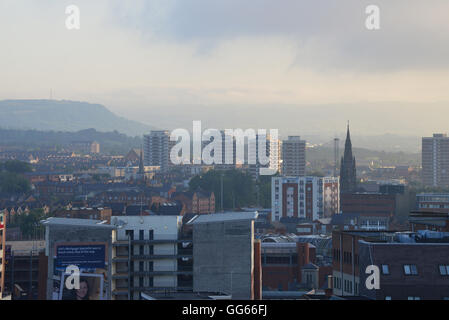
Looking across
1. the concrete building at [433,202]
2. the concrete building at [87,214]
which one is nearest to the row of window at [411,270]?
the concrete building at [87,214]

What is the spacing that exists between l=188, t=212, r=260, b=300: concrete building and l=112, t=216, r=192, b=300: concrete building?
438mm

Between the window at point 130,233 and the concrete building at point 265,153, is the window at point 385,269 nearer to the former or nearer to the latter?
the window at point 130,233

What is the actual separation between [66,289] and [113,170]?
143 meters

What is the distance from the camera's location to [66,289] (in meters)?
19.9

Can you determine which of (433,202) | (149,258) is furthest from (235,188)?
(149,258)

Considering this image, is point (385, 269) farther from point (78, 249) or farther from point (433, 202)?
point (433, 202)

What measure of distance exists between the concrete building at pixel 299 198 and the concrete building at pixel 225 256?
1862 inches

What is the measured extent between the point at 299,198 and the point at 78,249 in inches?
1977

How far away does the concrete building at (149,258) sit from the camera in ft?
76.3

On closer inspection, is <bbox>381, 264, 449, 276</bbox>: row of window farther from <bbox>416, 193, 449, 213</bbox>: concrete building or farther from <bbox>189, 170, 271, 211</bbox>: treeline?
<bbox>189, 170, 271, 211</bbox>: treeline

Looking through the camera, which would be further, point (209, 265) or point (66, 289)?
point (209, 265)
